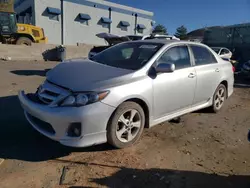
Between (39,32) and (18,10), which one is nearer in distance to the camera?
(39,32)

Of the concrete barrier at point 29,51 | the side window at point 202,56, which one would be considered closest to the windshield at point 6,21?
the concrete barrier at point 29,51

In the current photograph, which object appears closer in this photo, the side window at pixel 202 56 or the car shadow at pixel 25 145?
the car shadow at pixel 25 145

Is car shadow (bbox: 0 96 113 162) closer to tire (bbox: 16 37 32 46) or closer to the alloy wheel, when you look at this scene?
the alloy wheel

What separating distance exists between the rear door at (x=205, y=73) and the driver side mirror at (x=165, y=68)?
3.59 ft

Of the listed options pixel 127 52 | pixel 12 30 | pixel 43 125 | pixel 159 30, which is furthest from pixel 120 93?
pixel 159 30

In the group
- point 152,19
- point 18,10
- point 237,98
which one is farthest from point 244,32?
point 18,10

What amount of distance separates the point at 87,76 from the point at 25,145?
4.49 ft

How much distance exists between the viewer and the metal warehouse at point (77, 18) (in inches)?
982

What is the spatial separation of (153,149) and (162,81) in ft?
3.52

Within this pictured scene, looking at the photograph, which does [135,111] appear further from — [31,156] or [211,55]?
[211,55]

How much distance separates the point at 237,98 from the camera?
24.3 ft

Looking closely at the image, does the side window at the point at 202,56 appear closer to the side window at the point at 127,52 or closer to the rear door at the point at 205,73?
the rear door at the point at 205,73

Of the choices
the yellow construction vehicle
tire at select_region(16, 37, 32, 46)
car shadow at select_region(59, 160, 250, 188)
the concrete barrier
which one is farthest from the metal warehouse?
car shadow at select_region(59, 160, 250, 188)

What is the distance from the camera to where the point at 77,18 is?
2802 cm
